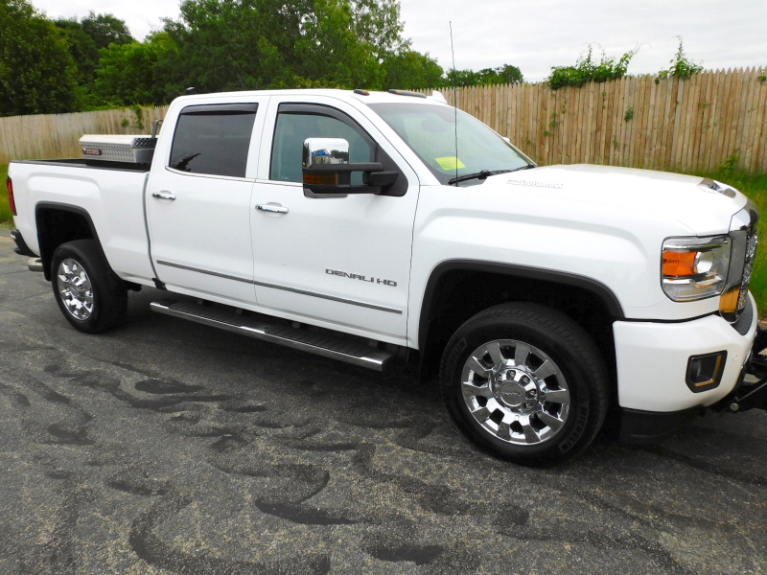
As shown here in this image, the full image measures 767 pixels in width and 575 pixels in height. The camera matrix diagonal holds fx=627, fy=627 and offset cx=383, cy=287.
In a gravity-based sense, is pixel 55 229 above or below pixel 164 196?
below

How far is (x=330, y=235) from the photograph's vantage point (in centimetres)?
365

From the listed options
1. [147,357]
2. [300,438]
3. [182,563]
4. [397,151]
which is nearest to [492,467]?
[300,438]

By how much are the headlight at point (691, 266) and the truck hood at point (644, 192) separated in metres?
0.06

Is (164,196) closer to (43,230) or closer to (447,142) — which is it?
(43,230)

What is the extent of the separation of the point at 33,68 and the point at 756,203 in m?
34.8

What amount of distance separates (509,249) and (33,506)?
8.45 ft

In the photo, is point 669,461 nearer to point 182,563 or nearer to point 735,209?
point 735,209

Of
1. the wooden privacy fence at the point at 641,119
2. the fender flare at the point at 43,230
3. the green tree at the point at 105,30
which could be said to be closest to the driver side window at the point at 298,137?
the fender flare at the point at 43,230

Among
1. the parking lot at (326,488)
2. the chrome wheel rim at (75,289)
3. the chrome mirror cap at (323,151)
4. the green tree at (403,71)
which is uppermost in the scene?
the green tree at (403,71)

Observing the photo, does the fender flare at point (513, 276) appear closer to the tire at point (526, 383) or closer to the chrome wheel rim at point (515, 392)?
the tire at point (526, 383)

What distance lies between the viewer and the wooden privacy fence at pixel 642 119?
32.1ft

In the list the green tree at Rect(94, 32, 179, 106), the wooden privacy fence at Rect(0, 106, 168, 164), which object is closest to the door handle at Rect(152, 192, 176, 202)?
the wooden privacy fence at Rect(0, 106, 168, 164)

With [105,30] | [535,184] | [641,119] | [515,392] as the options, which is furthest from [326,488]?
[105,30]

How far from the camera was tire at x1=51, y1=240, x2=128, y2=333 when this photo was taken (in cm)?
516
